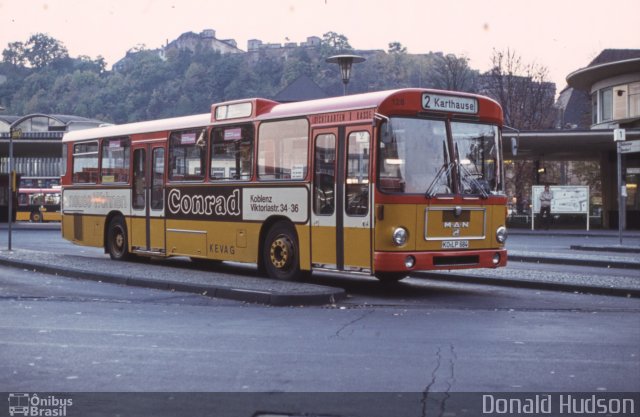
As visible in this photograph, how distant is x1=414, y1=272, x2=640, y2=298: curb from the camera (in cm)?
1414

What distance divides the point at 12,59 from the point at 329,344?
161m

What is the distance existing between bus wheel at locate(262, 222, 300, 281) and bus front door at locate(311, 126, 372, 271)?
24.4 inches

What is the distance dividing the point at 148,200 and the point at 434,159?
288 inches

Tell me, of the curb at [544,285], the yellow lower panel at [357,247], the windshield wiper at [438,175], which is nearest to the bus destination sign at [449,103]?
the windshield wiper at [438,175]

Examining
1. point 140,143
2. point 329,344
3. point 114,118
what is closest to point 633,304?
point 329,344

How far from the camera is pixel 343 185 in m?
14.2

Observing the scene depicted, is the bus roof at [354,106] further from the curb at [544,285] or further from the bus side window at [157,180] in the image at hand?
the curb at [544,285]

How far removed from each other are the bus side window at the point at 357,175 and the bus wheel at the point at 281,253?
1.56 meters

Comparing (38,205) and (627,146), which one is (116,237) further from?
(38,205)

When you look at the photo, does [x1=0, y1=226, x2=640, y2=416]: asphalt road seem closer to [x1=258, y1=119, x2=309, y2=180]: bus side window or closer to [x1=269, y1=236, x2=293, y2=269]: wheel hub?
[x1=269, y1=236, x2=293, y2=269]: wheel hub

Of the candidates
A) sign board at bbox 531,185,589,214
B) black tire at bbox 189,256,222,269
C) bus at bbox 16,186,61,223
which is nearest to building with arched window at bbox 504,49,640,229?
sign board at bbox 531,185,589,214

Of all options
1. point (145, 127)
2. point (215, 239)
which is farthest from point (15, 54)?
point (215, 239)

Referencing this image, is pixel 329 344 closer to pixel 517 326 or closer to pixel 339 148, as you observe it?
pixel 517 326

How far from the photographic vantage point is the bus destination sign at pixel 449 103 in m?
13.9
